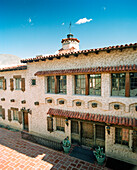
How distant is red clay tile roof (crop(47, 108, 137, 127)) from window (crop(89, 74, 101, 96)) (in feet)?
5.40

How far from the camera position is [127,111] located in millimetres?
6844

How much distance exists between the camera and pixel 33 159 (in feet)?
25.6

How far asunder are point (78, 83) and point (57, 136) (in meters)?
5.11

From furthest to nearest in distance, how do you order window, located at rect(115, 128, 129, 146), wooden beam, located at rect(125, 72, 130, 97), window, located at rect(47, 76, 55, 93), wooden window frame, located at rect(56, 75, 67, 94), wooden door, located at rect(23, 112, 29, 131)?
wooden door, located at rect(23, 112, 29, 131)
window, located at rect(47, 76, 55, 93)
wooden window frame, located at rect(56, 75, 67, 94)
window, located at rect(115, 128, 129, 146)
wooden beam, located at rect(125, 72, 130, 97)

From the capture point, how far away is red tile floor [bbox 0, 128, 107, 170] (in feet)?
23.2

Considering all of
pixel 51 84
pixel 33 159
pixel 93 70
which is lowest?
pixel 33 159

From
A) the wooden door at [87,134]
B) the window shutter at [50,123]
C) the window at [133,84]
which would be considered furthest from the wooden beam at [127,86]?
the window shutter at [50,123]

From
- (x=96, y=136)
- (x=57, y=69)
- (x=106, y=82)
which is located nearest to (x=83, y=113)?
(x=96, y=136)

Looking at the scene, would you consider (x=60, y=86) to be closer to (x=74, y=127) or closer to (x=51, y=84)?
(x=51, y=84)

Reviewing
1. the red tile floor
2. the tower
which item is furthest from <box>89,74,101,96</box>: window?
the tower

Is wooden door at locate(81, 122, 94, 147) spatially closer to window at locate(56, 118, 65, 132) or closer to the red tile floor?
the red tile floor

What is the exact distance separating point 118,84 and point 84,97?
2.50 m

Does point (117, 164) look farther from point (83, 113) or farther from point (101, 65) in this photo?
point (101, 65)

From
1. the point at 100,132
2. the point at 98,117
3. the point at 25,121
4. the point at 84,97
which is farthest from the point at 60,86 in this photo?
the point at 25,121
